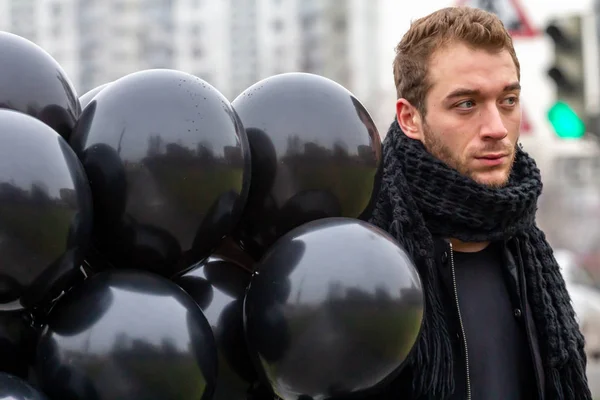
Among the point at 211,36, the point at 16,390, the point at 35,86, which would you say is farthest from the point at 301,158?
the point at 211,36

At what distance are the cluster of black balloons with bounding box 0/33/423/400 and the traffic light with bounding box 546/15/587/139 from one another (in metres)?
5.12

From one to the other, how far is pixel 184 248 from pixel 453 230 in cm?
89

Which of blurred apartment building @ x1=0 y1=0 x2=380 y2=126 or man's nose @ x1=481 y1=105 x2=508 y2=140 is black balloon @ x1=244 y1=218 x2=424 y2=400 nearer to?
man's nose @ x1=481 y1=105 x2=508 y2=140

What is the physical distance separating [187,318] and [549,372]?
1.17 metres

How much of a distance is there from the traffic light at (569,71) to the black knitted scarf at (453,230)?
15.2ft

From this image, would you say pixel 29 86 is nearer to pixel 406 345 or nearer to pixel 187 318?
pixel 187 318

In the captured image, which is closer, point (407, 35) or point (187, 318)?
point (187, 318)

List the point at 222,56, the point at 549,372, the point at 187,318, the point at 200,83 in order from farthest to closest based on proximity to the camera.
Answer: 1. the point at 222,56
2. the point at 549,372
3. the point at 200,83
4. the point at 187,318

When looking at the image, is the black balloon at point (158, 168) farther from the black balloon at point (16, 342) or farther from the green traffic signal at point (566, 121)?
the green traffic signal at point (566, 121)

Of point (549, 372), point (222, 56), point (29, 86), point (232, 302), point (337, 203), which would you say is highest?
point (29, 86)

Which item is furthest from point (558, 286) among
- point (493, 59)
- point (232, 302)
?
point (232, 302)

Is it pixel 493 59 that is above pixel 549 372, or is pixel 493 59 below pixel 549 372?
above

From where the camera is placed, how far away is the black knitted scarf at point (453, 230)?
10.5 feet

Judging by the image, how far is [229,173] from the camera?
109 inches
